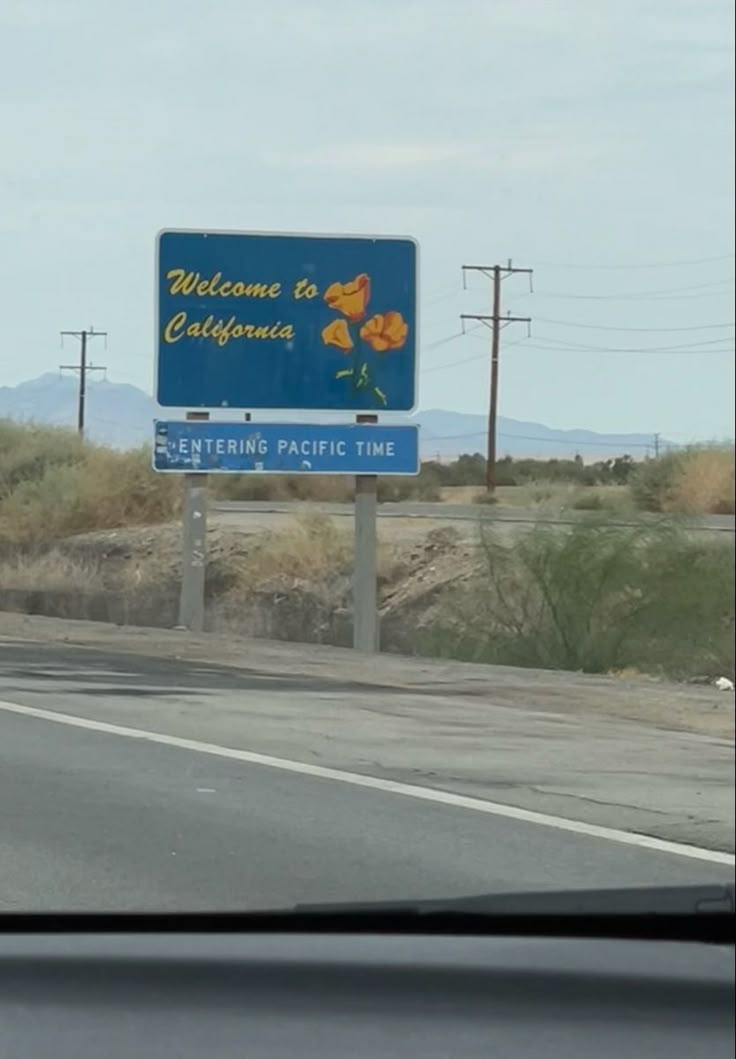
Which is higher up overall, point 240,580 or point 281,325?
point 281,325

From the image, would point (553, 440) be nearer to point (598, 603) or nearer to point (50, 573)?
point (598, 603)

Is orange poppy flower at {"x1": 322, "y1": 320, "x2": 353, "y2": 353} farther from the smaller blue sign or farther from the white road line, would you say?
the white road line

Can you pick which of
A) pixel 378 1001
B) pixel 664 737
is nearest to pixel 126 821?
pixel 378 1001

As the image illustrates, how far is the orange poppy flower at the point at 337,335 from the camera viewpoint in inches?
159

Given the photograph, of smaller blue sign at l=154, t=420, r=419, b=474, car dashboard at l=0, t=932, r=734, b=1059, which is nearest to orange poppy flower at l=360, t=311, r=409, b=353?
smaller blue sign at l=154, t=420, r=419, b=474

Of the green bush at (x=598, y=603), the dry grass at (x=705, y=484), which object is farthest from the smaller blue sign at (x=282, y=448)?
the dry grass at (x=705, y=484)

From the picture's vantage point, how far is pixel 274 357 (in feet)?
13.4

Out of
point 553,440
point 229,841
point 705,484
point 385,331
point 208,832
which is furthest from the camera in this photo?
point 208,832

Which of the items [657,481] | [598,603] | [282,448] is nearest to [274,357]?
[282,448]

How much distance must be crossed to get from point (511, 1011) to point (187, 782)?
7.63 feet

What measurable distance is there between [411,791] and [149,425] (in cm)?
107

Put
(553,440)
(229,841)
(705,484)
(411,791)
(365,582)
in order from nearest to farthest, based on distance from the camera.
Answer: (705,484) < (553,440) < (365,582) < (411,791) < (229,841)

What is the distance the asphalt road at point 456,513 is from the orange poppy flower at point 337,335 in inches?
15.3

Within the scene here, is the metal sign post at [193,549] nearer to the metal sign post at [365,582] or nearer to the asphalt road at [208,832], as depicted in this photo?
the asphalt road at [208,832]
